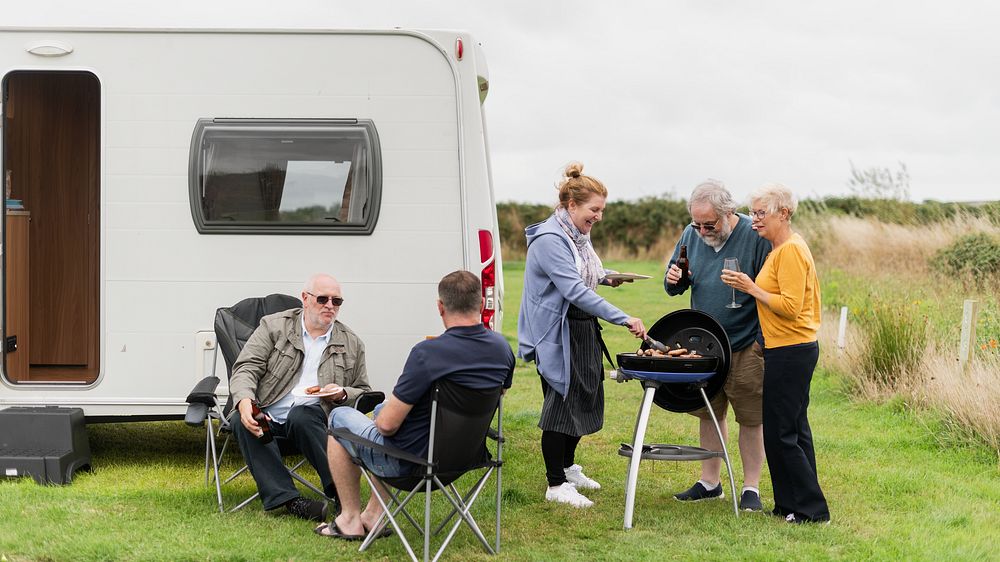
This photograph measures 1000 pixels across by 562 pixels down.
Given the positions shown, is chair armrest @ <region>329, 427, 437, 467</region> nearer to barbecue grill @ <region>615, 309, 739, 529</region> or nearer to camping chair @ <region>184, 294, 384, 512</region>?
camping chair @ <region>184, 294, 384, 512</region>

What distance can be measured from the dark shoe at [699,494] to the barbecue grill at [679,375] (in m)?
0.35

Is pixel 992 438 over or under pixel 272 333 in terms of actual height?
under

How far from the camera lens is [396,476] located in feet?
13.6

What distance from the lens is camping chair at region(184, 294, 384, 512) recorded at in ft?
16.0

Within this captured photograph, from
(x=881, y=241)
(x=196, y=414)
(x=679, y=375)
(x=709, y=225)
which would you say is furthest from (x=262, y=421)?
(x=881, y=241)

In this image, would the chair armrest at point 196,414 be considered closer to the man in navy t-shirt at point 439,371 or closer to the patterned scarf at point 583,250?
the man in navy t-shirt at point 439,371

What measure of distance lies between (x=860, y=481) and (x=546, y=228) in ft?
7.31

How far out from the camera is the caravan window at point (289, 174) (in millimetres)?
5629

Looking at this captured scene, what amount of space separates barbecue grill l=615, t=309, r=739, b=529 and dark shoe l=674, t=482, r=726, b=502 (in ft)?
1.13

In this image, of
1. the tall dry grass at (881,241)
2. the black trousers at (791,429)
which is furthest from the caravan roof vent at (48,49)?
the tall dry grass at (881,241)

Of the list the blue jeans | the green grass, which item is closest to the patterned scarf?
the green grass

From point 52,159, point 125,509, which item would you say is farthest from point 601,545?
point 52,159

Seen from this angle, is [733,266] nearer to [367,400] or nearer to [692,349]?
[692,349]

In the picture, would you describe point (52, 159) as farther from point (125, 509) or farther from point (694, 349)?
point (694, 349)
